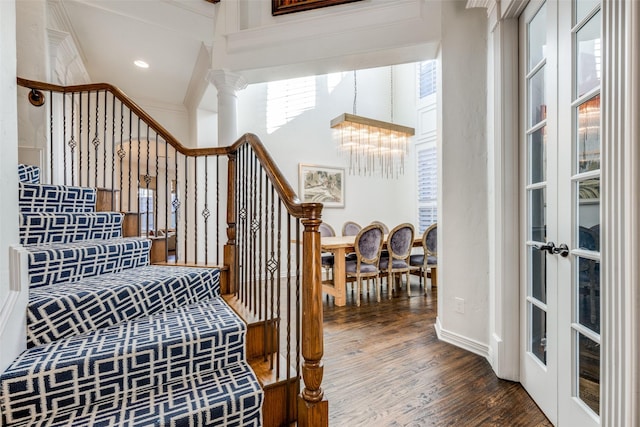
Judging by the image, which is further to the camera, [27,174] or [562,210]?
[27,174]

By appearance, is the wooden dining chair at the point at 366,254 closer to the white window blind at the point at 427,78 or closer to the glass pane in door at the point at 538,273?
the glass pane in door at the point at 538,273

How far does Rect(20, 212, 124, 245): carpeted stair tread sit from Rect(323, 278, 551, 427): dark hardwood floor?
6.00 ft

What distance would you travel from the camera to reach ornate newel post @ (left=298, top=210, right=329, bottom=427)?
1.32m

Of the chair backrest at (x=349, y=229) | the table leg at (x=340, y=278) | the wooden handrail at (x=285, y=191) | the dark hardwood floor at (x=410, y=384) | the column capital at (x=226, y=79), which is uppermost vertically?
the column capital at (x=226, y=79)

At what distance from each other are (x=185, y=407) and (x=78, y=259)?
1084 millimetres

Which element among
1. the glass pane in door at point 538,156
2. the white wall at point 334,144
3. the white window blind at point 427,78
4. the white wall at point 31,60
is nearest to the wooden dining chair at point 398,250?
the white wall at point 334,144

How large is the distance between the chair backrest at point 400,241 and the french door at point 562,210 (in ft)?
7.19

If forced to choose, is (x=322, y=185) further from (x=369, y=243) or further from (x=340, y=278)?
(x=340, y=278)

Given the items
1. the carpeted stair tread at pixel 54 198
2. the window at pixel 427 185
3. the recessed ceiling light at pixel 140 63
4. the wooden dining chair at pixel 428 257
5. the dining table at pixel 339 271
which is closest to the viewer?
the carpeted stair tread at pixel 54 198

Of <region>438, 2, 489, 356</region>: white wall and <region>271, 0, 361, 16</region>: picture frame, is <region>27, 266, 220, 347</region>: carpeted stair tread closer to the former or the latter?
<region>438, 2, 489, 356</region>: white wall

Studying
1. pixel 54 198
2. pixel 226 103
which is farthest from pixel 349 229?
pixel 54 198

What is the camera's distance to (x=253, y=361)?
164cm

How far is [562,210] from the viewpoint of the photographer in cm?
158

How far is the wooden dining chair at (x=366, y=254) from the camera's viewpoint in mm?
3840
